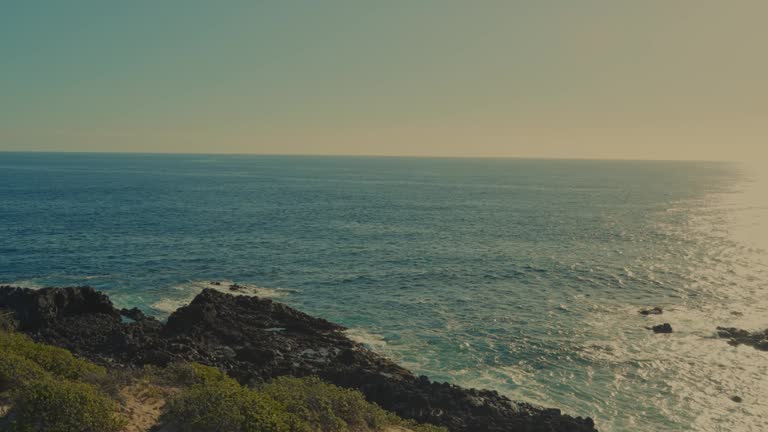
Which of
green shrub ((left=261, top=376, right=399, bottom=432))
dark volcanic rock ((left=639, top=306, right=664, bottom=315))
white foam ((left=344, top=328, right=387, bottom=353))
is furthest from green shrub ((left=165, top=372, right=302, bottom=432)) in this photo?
dark volcanic rock ((left=639, top=306, right=664, bottom=315))

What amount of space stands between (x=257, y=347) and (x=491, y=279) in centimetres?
3419

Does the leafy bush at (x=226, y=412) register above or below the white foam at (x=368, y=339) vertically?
above

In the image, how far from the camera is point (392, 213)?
414ft

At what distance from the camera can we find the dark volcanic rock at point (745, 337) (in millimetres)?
44500

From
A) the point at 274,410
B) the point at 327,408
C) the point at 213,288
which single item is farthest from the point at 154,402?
the point at 213,288

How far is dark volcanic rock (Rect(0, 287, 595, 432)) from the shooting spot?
29578 millimetres

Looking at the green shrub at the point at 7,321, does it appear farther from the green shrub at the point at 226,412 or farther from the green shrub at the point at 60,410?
the green shrub at the point at 226,412

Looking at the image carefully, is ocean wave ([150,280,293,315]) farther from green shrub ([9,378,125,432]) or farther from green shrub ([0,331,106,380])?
green shrub ([9,378,125,432])

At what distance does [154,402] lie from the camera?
23.2m

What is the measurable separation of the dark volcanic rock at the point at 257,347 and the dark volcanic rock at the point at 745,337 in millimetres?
24947

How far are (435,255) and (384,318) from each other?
2983 centimetres

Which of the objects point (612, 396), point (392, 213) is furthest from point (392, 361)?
point (392, 213)

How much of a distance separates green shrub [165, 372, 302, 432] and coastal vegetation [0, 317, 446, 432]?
4cm

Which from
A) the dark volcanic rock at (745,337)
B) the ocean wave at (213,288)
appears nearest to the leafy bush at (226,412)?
the ocean wave at (213,288)
